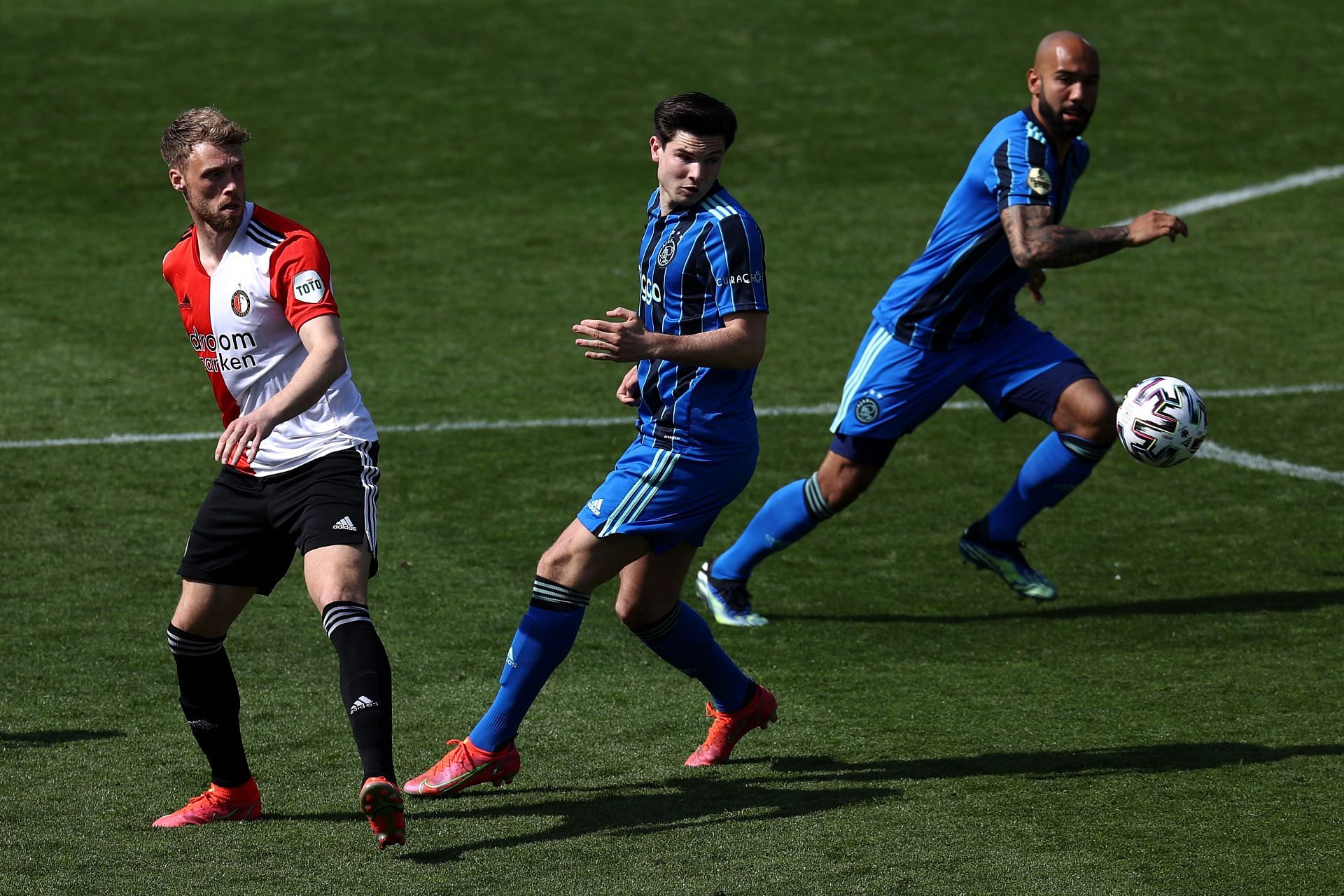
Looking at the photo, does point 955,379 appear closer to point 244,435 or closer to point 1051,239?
point 1051,239

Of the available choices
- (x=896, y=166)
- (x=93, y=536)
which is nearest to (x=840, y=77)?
(x=896, y=166)

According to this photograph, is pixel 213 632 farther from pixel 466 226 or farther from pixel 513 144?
pixel 513 144

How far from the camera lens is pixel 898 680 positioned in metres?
6.53

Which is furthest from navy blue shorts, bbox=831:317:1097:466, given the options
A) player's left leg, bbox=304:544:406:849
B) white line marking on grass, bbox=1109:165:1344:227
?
white line marking on grass, bbox=1109:165:1344:227

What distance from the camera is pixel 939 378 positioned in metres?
7.35

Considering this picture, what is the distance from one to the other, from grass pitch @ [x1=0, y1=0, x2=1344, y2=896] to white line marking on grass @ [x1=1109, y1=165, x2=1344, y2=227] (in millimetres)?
170

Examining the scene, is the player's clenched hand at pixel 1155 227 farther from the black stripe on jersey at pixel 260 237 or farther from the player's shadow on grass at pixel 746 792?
the black stripe on jersey at pixel 260 237

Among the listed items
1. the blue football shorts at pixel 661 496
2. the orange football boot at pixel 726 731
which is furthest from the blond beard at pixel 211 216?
the orange football boot at pixel 726 731

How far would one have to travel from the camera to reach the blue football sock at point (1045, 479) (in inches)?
289

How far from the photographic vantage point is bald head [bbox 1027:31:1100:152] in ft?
22.6

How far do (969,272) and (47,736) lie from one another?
3874 millimetres

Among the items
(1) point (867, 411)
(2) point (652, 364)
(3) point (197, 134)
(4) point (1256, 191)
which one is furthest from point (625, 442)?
(4) point (1256, 191)

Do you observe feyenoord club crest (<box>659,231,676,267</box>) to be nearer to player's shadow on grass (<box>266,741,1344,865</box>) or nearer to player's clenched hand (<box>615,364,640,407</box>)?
player's clenched hand (<box>615,364,640,407</box>)

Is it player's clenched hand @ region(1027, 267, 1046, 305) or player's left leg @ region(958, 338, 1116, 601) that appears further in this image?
player's clenched hand @ region(1027, 267, 1046, 305)
